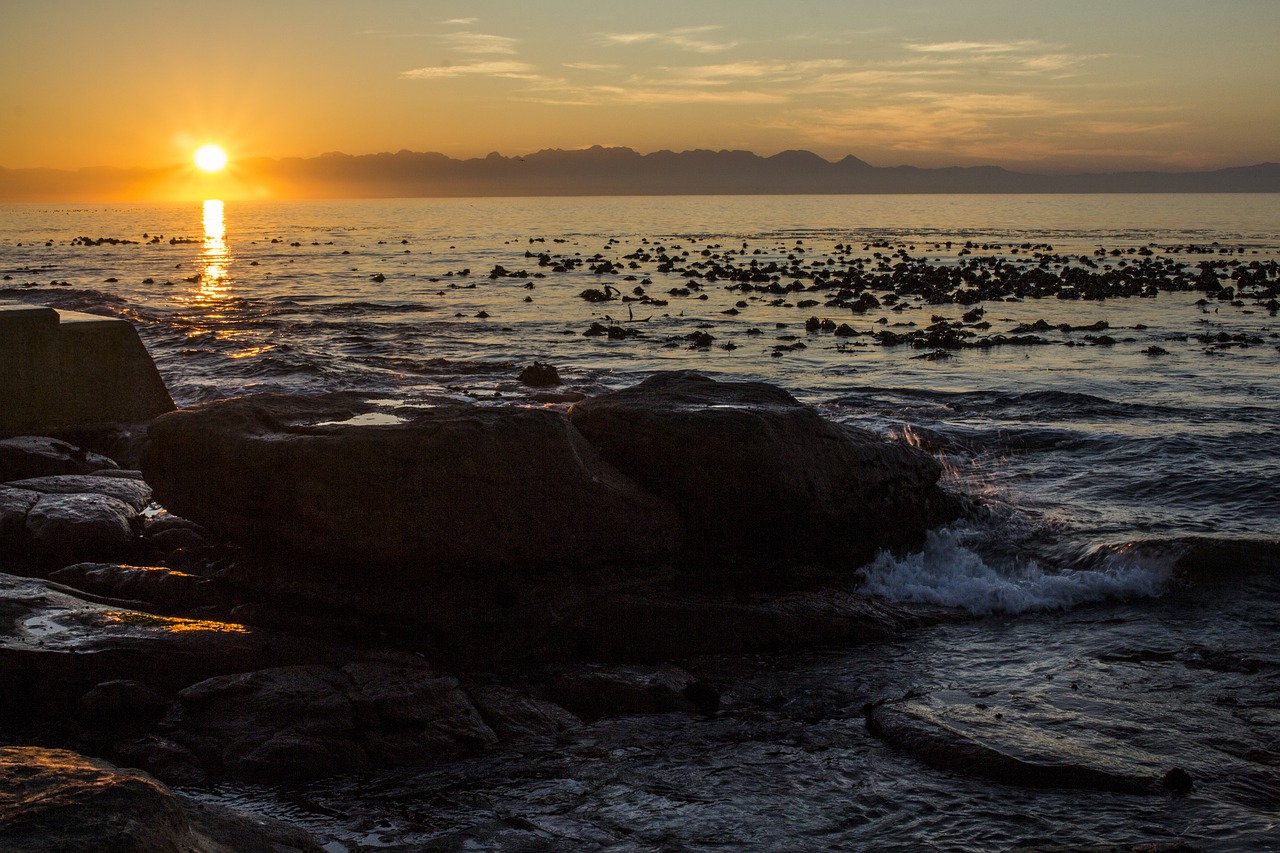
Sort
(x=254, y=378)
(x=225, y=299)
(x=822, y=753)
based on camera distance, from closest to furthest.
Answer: (x=822, y=753) < (x=254, y=378) < (x=225, y=299)

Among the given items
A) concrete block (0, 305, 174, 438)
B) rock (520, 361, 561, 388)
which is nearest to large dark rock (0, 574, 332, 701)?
concrete block (0, 305, 174, 438)

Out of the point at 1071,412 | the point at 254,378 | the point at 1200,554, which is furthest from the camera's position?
the point at 254,378

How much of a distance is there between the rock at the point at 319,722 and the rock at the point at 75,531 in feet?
10.5

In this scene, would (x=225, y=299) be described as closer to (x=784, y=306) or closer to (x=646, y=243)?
(x=784, y=306)

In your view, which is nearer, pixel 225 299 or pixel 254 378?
pixel 254 378

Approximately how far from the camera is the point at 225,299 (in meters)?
37.2

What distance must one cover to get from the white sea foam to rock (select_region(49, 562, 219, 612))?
18.2 ft

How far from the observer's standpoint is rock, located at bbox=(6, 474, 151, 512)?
9.91m

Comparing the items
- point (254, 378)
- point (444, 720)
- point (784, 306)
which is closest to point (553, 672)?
point (444, 720)

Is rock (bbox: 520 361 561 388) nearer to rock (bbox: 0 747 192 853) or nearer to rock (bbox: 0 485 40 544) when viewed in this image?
rock (bbox: 0 485 40 544)

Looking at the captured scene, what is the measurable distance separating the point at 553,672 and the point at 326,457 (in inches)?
93.1

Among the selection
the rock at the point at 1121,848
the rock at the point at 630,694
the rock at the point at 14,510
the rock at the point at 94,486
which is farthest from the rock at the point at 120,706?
the rock at the point at 1121,848

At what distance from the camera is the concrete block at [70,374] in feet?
42.2

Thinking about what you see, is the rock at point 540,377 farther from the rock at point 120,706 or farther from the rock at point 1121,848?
the rock at point 1121,848
